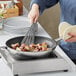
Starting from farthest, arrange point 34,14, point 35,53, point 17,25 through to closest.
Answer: point 17,25 → point 34,14 → point 35,53

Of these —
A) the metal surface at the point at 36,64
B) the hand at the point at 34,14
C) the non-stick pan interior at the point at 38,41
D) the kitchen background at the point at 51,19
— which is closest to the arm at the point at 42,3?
the hand at the point at 34,14

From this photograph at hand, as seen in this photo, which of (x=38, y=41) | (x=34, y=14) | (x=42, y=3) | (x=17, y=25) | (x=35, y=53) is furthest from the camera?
(x=17, y=25)

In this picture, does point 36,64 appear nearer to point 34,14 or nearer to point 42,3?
point 34,14

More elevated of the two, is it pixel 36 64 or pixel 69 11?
pixel 69 11

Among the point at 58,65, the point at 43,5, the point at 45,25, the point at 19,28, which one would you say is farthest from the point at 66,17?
the point at 45,25

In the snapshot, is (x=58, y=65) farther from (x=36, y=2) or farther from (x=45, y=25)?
(x=45, y=25)

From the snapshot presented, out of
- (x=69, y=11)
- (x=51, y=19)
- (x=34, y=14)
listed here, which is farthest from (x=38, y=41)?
(x=51, y=19)

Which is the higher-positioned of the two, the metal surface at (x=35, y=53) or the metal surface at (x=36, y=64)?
the metal surface at (x=35, y=53)

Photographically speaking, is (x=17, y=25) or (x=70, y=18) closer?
(x=70, y=18)

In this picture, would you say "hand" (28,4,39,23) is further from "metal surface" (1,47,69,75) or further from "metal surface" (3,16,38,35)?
"metal surface" (1,47,69,75)

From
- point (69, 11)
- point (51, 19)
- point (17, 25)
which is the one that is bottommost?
point (51, 19)

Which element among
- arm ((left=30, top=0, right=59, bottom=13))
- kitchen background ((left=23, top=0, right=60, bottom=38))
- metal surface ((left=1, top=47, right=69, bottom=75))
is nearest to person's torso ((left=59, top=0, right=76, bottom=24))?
arm ((left=30, top=0, right=59, bottom=13))

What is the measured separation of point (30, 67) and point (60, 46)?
49 cm

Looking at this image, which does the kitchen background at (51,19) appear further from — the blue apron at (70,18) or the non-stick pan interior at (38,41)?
the non-stick pan interior at (38,41)
